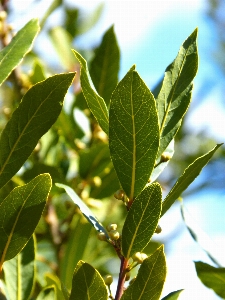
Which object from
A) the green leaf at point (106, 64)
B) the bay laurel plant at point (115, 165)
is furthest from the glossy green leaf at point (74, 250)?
the green leaf at point (106, 64)

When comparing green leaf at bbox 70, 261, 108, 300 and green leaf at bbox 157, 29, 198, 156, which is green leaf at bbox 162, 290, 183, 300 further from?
green leaf at bbox 157, 29, 198, 156

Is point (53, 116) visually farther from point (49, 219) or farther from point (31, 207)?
point (49, 219)

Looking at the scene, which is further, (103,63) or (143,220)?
(103,63)

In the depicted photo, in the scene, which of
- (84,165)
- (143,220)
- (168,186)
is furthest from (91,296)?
(168,186)

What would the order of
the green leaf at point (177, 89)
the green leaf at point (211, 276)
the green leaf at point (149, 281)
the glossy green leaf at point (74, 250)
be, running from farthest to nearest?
the glossy green leaf at point (74, 250) < the green leaf at point (211, 276) < the green leaf at point (177, 89) < the green leaf at point (149, 281)

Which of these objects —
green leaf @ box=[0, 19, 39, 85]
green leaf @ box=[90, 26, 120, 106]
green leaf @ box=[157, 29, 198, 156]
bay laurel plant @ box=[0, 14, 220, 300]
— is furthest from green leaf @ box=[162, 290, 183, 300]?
green leaf @ box=[90, 26, 120, 106]

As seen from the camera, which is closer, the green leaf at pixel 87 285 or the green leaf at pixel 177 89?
the green leaf at pixel 87 285

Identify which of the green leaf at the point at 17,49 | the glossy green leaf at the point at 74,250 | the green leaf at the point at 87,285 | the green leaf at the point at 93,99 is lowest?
the glossy green leaf at the point at 74,250

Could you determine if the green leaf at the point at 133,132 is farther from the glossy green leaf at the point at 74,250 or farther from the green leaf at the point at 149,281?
the glossy green leaf at the point at 74,250
